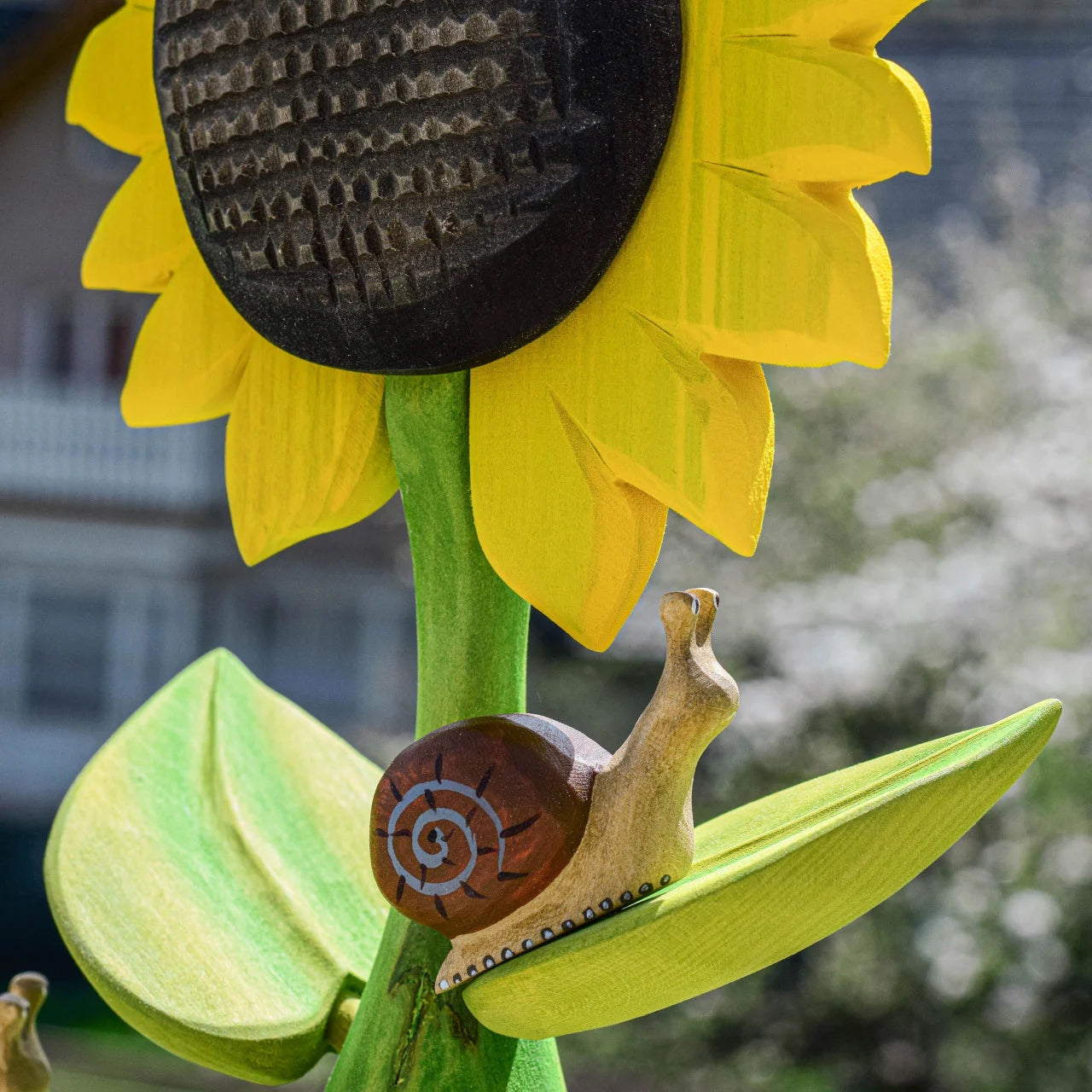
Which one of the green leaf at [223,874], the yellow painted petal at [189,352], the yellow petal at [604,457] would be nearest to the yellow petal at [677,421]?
the yellow petal at [604,457]

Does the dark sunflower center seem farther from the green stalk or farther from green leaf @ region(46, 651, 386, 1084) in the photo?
green leaf @ region(46, 651, 386, 1084)

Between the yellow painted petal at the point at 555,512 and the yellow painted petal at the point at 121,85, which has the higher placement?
the yellow painted petal at the point at 121,85

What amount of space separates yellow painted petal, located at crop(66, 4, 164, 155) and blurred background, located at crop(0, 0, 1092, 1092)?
2.21m

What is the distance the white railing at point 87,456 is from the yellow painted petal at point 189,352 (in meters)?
4.91

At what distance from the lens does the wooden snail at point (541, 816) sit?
0.57 metres

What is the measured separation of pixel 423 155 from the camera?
58 centimetres

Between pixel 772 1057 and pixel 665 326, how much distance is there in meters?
2.72

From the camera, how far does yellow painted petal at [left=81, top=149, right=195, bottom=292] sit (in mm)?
747

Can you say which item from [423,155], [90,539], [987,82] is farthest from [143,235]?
[90,539]

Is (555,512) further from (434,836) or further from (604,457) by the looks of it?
(434,836)

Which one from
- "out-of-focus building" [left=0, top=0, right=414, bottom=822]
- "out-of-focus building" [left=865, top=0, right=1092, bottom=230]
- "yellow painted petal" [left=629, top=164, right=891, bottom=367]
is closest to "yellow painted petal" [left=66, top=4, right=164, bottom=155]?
"yellow painted petal" [left=629, top=164, right=891, bottom=367]

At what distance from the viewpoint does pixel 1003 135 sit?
4172 mm

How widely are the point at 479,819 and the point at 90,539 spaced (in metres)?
5.35

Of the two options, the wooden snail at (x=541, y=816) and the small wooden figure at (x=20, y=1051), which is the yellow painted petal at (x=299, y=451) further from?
the small wooden figure at (x=20, y=1051)
